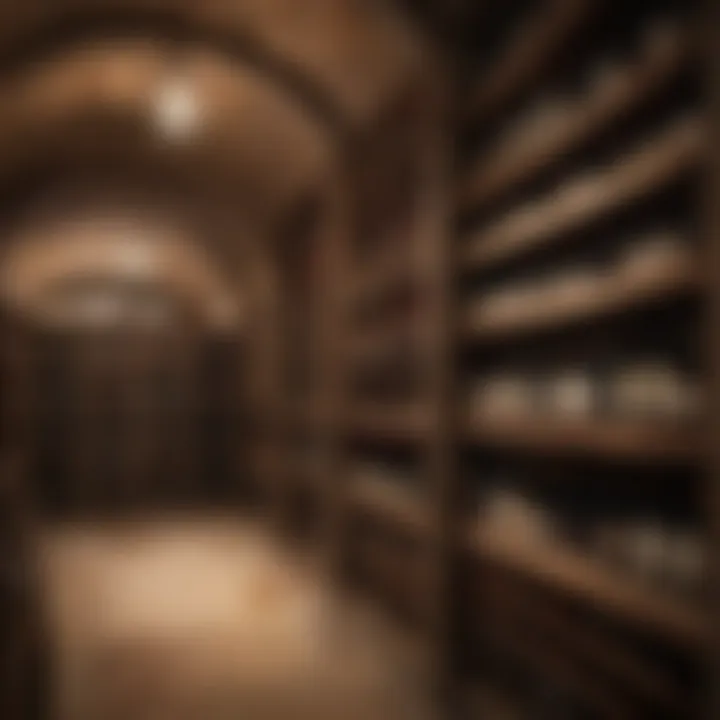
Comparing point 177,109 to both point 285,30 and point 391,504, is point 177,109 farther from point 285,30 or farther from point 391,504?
point 391,504

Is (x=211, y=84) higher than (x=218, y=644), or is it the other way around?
(x=211, y=84)

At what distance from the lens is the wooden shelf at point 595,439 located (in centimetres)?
223

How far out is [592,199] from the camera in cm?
271

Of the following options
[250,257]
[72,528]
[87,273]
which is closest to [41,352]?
[87,273]

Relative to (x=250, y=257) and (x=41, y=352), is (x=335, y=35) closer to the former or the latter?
(x=250, y=257)

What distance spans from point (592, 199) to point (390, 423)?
215cm

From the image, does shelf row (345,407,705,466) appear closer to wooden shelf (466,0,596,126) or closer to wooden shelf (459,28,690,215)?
wooden shelf (459,28,690,215)

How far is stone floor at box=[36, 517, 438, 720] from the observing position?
136 inches

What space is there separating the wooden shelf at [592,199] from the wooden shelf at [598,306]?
0.70ft

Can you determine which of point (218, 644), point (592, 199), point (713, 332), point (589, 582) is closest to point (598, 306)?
point (592, 199)

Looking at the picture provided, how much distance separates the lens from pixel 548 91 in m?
3.26

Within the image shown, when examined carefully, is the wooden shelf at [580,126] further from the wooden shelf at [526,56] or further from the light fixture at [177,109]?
the light fixture at [177,109]

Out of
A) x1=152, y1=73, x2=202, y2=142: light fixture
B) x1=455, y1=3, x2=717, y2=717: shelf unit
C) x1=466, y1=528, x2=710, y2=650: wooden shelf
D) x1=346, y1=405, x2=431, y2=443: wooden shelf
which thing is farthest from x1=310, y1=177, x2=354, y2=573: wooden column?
x1=466, y1=528, x2=710, y2=650: wooden shelf

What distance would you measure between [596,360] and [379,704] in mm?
1506
